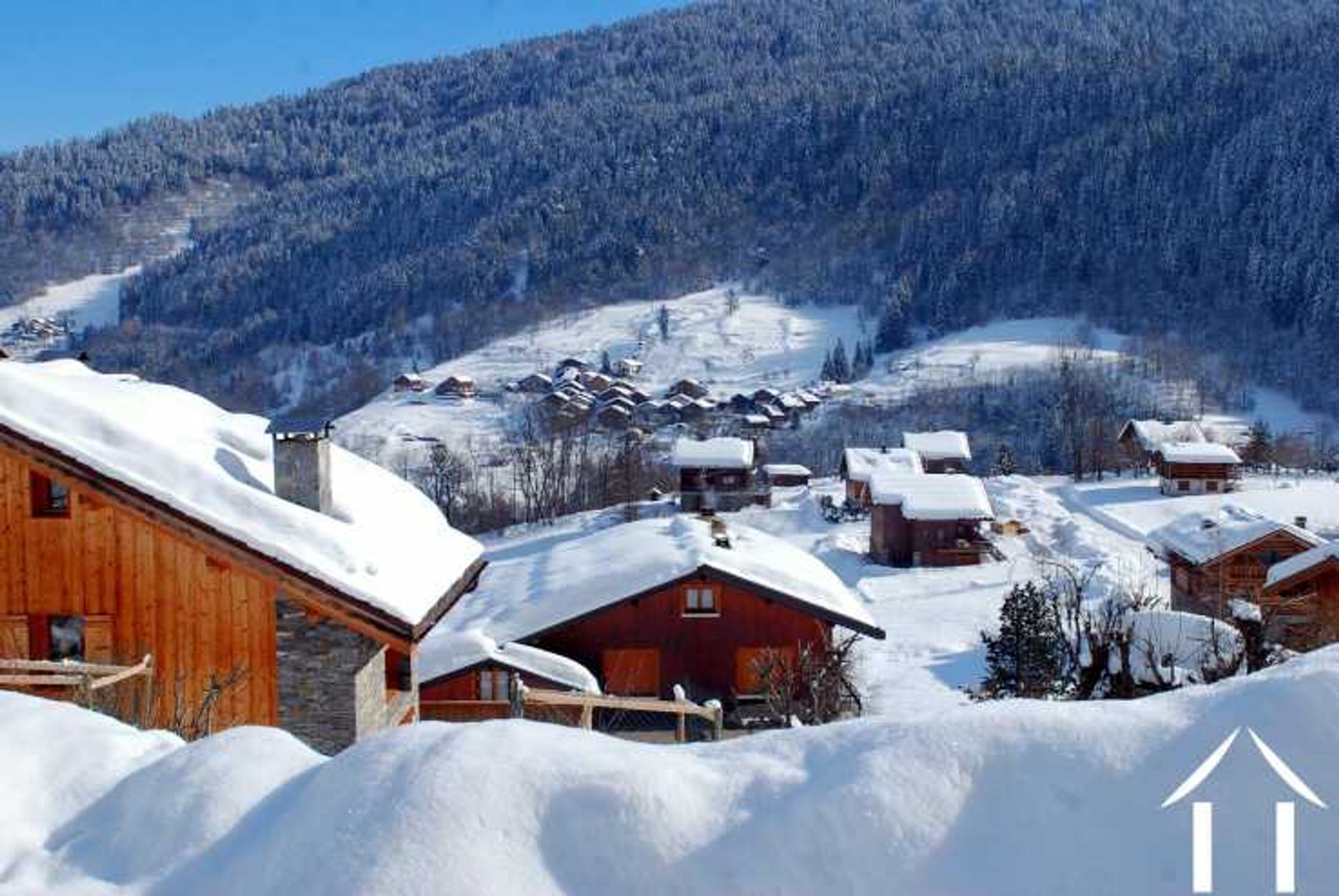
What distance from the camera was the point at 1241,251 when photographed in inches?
6033

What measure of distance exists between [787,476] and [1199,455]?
24.9 m

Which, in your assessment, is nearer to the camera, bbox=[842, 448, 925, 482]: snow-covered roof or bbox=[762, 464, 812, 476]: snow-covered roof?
bbox=[842, 448, 925, 482]: snow-covered roof

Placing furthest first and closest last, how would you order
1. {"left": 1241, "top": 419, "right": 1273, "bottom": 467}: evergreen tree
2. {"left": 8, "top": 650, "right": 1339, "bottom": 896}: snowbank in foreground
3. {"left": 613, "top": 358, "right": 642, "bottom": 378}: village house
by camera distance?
1. {"left": 613, "top": 358, "right": 642, "bottom": 378}: village house
2. {"left": 1241, "top": 419, "right": 1273, "bottom": 467}: evergreen tree
3. {"left": 8, "top": 650, "right": 1339, "bottom": 896}: snowbank in foreground

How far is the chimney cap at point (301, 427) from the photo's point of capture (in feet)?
42.2

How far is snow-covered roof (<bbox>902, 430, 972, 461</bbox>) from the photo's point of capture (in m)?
76.1

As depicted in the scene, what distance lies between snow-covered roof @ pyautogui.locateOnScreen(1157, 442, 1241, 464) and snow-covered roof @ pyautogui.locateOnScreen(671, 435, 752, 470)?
75.0 ft

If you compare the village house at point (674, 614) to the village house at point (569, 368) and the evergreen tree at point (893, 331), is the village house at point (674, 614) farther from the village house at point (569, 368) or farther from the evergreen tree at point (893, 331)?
the evergreen tree at point (893, 331)

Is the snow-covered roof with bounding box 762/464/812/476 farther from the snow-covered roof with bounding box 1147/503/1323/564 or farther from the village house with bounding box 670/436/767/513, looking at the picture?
the snow-covered roof with bounding box 1147/503/1323/564

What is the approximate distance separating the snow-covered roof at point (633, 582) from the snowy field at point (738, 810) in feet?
62.1

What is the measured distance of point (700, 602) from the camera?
1032 inches

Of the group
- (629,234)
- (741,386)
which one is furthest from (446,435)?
(629,234)

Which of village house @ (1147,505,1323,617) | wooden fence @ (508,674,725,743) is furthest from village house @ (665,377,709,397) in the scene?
wooden fence @ (508,674,725,743)

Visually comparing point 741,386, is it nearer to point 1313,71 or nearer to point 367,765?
point 1313,71

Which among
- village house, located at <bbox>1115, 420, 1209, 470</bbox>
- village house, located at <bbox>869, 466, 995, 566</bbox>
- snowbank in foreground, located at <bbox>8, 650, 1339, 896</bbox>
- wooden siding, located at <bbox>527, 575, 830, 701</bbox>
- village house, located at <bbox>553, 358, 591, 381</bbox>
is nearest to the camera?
snowbank in foreground, located at <bbox>8, 650, 1339, 896</bbox>
